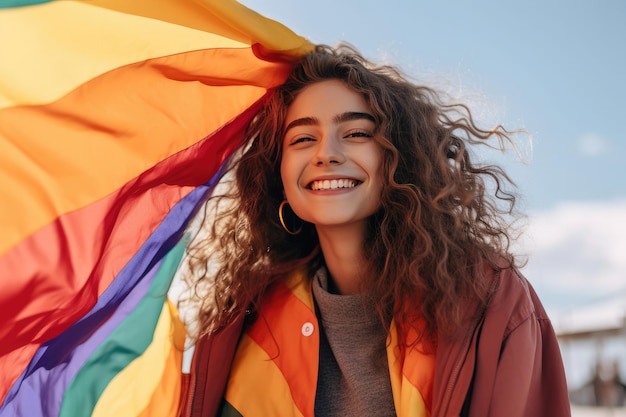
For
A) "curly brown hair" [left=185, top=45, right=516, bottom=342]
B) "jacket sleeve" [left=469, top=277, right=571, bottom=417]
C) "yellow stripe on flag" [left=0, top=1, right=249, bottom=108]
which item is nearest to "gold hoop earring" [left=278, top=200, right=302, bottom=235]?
"curly brown hair" [left=185, top=45, right=516, bottom=342]

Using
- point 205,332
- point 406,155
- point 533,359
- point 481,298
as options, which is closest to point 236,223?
point 205,332

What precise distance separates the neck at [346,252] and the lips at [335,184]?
171 millimetres

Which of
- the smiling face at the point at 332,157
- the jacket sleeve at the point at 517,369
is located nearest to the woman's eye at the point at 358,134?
the smiling face at the point at 332,157

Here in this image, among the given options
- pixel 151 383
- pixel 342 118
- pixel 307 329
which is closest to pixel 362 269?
pixel 307 329

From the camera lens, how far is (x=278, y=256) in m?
2.80

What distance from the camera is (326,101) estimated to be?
2.50m

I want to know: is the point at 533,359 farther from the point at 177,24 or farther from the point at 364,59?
the point at 177,24

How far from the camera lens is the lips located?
2.44 meters

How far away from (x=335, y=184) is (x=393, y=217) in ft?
0.73

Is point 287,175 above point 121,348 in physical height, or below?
above

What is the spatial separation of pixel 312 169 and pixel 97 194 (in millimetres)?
656

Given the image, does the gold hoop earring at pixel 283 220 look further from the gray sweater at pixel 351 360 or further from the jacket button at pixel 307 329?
the jacket button at pixel 307 329

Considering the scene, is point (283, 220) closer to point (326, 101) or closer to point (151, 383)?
point (326, 101)

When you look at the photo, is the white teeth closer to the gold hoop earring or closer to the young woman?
the young woman
